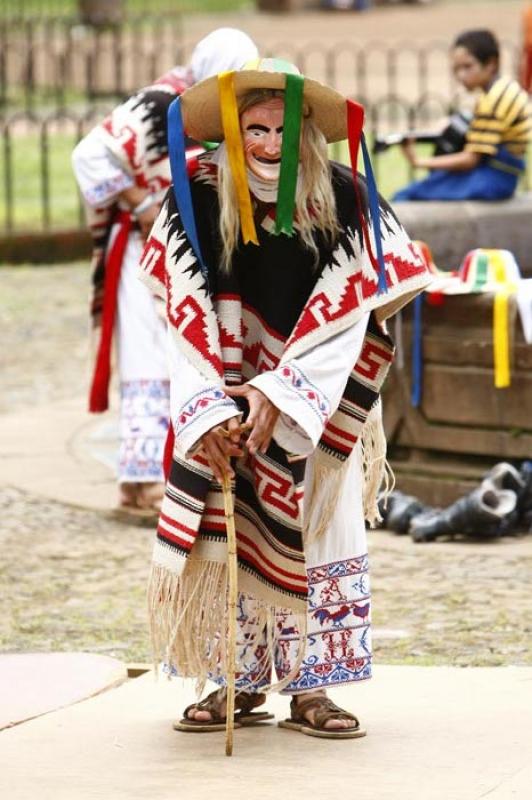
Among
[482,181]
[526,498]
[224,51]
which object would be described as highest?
[224,51]

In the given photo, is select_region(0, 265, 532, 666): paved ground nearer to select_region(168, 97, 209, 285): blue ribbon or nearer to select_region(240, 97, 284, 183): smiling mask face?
select_region(168, 97, 209, 285): blue ribbon

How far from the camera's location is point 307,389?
494cm

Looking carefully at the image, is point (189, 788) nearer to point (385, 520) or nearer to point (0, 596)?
point (0, 596)

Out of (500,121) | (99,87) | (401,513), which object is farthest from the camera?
(99,87)

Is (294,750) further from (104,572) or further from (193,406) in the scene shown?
(104,572)

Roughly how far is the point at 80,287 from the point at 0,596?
734 cm

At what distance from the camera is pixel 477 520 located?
7918mm

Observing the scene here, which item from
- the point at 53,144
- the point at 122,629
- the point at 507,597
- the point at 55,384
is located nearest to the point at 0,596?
the point at 122,629

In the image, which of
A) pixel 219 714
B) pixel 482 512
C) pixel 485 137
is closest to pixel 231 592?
pixel 219 714

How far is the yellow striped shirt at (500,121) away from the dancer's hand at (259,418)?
4.94m

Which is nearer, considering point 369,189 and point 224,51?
point 369,189

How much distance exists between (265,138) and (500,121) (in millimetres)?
4823

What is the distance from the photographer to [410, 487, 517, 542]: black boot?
788 centimetres

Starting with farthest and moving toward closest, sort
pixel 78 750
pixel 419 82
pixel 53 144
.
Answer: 1. pixel 419 82
2. pixel 53 144
3. pixel 78 750
